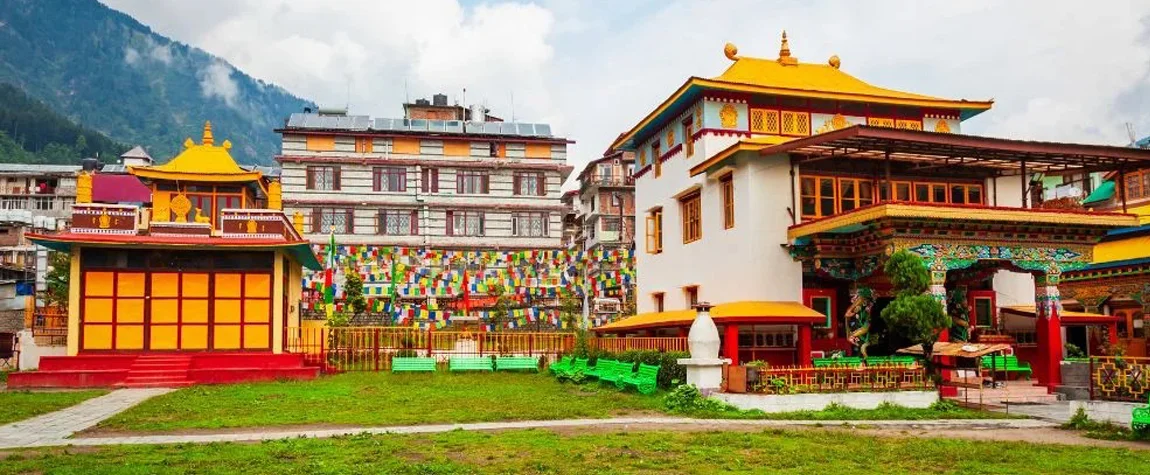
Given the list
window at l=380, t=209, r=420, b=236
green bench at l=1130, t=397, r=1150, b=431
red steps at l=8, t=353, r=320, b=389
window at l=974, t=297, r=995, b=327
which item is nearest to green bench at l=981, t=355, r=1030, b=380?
window at l=974, t=297, r=995, b=327

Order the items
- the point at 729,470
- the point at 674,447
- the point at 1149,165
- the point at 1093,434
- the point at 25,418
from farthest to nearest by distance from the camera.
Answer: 1. the point at 1149,165
2. the point at 25,418
3. the point at 1093,434
4. the point at 674,447
5. the point at 729,470

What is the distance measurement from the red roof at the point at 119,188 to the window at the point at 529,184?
105 ft

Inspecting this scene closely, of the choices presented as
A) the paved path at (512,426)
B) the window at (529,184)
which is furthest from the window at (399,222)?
the paved path at (512,426)

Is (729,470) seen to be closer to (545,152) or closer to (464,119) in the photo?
(545,152)

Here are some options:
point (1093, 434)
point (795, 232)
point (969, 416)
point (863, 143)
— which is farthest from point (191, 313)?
Result: point (1093, 434)

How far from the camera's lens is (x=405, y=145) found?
5541 centimetres

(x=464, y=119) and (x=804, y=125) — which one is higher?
(x=464, y=119)

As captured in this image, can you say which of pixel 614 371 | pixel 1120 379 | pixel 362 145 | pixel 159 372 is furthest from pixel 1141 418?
pixel 362 145

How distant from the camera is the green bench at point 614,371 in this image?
24.5 meters

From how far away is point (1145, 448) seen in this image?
47.0 feet

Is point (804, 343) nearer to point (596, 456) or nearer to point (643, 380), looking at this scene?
point (643, 380)

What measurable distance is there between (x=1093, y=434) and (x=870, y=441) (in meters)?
4.32

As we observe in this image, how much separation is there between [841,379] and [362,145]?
4000 cm

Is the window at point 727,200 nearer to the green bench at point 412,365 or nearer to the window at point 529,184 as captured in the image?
the green bench at point 412,365
